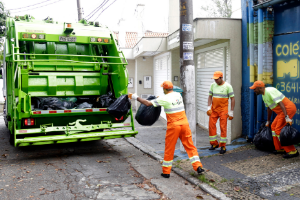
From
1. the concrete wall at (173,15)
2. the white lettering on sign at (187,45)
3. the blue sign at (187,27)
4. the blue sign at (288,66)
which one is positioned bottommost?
the blue sign at (288,66)

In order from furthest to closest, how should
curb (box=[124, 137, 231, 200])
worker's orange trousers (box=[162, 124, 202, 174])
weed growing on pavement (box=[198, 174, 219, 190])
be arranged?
worker's orange trousers (box=[162, 124, 202, 174]) → weed growing on pavement (box=[198, 174, 219, 190]) → curb (box=[124, 137, 231, 200])

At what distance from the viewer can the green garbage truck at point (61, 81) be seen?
584cm

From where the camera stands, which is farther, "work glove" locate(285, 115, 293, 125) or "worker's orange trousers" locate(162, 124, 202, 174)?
"work glove" locate(285, 115, 293, 125)

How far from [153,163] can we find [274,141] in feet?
6.95

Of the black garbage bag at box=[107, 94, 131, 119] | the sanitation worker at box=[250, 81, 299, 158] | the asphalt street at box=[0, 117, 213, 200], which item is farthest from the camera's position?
the black garbage bag at box=[107, 94, 131, 119]

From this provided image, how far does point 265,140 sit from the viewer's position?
5.52 meters

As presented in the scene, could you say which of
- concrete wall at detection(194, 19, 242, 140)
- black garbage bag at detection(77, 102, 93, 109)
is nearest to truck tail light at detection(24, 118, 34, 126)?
black garbage bag at detection(77, 102, 93, 109)

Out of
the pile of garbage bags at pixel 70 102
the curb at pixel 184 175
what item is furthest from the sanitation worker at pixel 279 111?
the pile of garbage bags at pixel 70 102

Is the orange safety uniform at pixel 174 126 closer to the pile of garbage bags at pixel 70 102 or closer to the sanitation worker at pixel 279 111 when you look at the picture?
the sanitation worker at pixel 279 111

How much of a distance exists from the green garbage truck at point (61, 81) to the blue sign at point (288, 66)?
9.62 feet

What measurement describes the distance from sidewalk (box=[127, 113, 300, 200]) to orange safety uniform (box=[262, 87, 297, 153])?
0.22 metres

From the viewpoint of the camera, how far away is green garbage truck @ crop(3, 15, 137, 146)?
5840mm

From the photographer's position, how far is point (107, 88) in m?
7.05

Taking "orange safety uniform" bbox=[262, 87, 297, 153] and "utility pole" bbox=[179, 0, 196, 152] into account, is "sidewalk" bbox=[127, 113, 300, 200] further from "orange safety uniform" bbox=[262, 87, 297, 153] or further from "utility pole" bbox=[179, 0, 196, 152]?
"utility pole" bbox=[179, 0, 196, 152]
